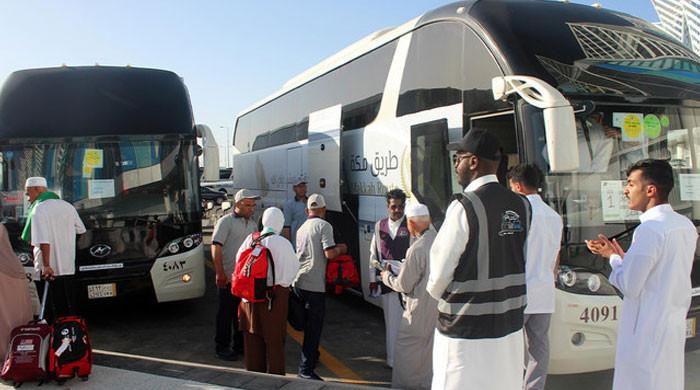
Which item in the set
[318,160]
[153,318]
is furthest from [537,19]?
[153,318]

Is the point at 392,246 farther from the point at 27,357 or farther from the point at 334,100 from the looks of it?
the point at 334,100

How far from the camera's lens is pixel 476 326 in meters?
2.82

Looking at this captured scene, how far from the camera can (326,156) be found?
8.30m

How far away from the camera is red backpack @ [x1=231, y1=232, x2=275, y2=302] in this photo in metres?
4.64

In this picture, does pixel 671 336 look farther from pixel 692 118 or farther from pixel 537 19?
pixel 537 19

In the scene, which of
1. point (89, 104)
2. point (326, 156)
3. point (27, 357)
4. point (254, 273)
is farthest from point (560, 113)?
point (89, 104)

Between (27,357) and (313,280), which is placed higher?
(313,280)

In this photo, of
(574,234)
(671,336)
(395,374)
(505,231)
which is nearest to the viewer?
(505,231)

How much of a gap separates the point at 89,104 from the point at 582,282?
628cm

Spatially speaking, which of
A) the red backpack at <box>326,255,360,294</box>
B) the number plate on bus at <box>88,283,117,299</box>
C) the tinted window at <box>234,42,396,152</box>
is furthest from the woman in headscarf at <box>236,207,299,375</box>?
the tinted window at <box>234,42,396,152</box>

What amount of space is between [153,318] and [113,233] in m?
1.57

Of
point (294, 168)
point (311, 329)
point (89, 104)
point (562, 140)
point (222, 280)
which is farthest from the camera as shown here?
point (294, 168)

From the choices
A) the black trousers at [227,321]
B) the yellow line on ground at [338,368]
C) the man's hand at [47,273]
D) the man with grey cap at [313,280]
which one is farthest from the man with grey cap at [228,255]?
the man's hand at [47,273]

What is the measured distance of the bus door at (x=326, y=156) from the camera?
799 centimetres
